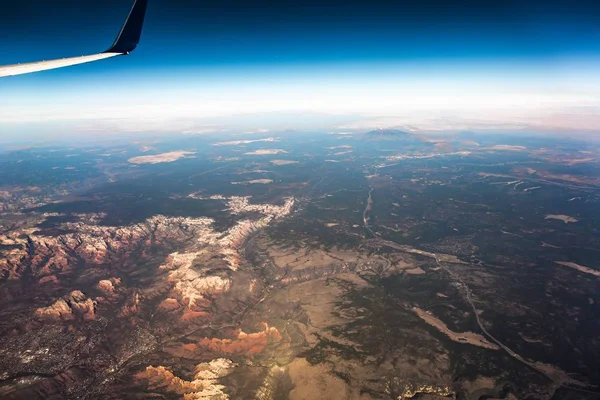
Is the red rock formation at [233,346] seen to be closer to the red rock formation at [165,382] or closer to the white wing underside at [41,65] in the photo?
the red rock formation at [165,382]

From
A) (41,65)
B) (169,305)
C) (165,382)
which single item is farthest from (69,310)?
(41,65)

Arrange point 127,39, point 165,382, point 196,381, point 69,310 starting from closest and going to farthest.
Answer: point 127,39, point 196,381, point 165,382, point 69,310

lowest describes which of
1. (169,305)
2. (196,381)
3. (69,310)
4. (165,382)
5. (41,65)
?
(165,382)

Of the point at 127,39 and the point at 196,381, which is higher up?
the point at 127,39

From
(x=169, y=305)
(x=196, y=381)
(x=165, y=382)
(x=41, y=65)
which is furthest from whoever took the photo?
(x=169, y=305)

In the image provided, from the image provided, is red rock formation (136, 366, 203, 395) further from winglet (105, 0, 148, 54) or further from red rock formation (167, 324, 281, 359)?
winglet (105, 0, 148, 54)

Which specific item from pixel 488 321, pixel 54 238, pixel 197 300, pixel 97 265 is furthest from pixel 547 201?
pixel 54 238

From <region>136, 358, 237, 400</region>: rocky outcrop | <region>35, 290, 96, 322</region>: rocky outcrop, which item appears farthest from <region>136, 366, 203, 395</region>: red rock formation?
<region>35, 290, 96, 322</region>: rocky outcrop

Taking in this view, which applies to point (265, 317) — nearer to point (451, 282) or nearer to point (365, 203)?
point (451, 282)

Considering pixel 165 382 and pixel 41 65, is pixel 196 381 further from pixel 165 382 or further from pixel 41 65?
pixel 41 65
